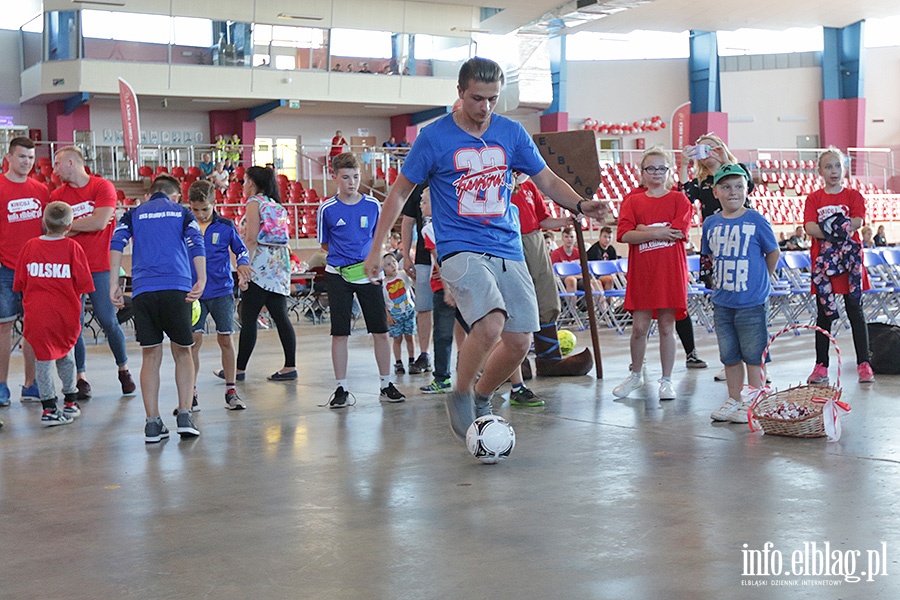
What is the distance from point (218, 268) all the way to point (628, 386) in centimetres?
286

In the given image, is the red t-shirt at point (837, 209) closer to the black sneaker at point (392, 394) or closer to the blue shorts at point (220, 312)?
the black sneaker at point (392, 394)

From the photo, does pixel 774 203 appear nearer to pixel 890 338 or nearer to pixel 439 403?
pixel 890 338

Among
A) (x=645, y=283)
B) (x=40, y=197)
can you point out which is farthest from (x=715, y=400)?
(x=40, y=197)

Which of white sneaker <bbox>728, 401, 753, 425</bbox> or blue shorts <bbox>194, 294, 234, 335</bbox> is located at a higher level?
blue shorts <bbox>194, 294, 234, 335</bbox>

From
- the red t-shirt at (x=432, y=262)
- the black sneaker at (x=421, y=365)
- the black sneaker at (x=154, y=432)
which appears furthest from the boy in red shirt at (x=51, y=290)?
the black sneaker at (x=421, y=365)

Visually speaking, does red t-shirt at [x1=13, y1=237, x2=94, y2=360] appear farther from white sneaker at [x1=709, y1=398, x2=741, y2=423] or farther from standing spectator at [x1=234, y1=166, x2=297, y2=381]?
white sneaker at [x1=709, y1=398, x2=741, y2=423]

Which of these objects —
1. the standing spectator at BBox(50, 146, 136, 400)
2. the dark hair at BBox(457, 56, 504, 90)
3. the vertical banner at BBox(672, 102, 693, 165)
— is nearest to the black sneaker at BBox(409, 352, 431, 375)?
the standing spectator at BBox(50, 146, 136, 400)

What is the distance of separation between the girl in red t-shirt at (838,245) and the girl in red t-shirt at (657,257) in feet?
3.46

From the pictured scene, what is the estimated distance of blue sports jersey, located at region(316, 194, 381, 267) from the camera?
265 inches

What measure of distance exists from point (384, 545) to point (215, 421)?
313cm

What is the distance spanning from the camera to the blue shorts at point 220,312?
7.11m

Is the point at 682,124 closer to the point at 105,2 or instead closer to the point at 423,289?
the point at 105,2

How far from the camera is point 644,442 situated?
5.07 metres

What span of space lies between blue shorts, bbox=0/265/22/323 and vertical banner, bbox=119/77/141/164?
640 inches
